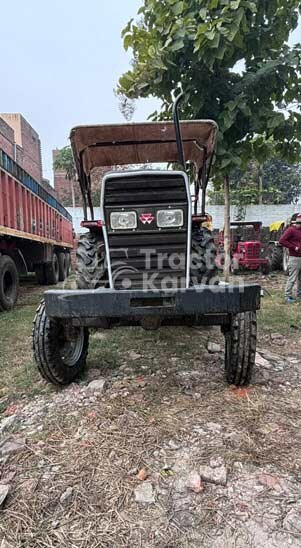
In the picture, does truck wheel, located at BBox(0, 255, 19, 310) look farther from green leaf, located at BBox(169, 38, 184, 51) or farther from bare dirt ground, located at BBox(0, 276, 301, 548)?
green leaf, located at BBox(169, 38, 184, 51)

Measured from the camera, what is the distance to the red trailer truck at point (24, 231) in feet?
19.7

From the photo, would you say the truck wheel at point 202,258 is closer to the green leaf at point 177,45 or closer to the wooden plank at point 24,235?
the green leaf at point 177,45

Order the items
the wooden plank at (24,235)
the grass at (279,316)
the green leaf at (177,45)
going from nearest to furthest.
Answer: the green leaf at (177,45) → the grass at (279,316) → the wooden plank at (24,235)

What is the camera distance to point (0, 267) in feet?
19.2

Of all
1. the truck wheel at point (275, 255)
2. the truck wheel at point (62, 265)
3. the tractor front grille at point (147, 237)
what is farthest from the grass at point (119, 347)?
the truck wheel at point (62, 265)

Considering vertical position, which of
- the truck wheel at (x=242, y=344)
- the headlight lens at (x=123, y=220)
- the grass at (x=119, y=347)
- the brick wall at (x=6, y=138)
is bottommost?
the grass at (x=119, y=347)

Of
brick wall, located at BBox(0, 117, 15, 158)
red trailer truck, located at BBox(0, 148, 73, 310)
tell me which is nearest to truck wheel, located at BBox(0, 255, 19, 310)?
red trailer truck, located at BBox(0, 148, 73, 310)

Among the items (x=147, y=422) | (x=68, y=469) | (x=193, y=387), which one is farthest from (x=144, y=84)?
(x=68, y=469)

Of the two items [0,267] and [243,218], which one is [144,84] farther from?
[243,218]

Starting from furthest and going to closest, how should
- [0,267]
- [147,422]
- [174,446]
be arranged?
[0,267] < [147,422] < [174,446]

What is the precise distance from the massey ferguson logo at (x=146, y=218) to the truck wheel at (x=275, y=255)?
838cm

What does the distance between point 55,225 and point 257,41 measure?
6823 mm

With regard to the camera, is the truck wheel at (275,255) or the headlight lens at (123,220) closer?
the headlight lens at (123,220)

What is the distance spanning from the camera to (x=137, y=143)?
3.61 meters
